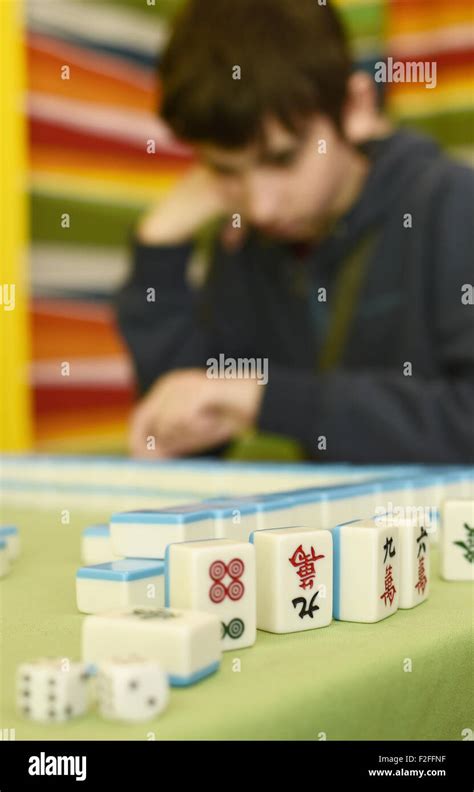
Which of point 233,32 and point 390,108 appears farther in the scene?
point 390,108

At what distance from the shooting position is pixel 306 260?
191 centimetres

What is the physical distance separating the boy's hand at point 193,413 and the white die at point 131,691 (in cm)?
120

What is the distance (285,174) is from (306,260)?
11.4 inches

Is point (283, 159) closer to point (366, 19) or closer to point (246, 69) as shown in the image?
point (246, 69)

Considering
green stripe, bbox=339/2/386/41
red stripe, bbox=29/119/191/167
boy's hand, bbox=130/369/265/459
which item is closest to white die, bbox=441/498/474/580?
boy's hand, bbox=130/369/265/459

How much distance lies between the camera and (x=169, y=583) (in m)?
0.54

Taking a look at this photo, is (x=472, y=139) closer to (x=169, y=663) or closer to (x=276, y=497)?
(x=276, y=497)

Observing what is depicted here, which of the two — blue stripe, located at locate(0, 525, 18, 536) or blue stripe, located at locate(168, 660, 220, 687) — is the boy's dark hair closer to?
blue stripe, located at locate(0, 525, 18, 536)

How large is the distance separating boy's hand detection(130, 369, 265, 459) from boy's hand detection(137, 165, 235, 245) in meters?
0.46

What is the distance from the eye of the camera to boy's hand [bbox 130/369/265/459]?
5.39ft

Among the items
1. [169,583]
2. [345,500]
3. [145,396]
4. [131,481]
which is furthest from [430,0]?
[169,583]

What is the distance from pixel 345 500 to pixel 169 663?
0.97 feet

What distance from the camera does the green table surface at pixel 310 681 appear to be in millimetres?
416

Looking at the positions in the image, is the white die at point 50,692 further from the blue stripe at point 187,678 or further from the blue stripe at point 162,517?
the blue stripe at point 162,517
